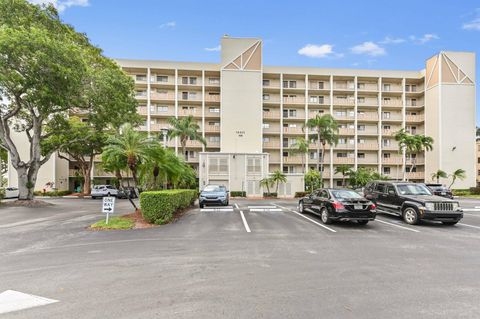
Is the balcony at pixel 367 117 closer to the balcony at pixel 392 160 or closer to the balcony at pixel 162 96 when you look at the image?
the balcony at pixel 392 160

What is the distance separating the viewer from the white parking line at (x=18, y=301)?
4.10 m

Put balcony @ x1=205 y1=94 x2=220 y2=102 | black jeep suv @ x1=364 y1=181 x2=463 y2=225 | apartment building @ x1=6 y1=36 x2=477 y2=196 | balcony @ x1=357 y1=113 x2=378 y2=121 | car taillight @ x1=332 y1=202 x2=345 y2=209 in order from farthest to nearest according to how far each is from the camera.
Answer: balcony @ x1=357 y1=113 x2=378 y2=121
balcony @ x1=205 y1=94 x2=220 y2=102
apartment building @ x1=6 y1=36 x2=477 y2=196
black jeep suv @ x1=364 y1=181 x2=463 y2=225
car taillight @ x1=332 y1=202 x2=345 y2=209

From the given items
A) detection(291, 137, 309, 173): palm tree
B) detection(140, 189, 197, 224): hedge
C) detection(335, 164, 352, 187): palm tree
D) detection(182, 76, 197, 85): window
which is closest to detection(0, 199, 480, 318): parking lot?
detection(140, 189, 197, 224): hedge

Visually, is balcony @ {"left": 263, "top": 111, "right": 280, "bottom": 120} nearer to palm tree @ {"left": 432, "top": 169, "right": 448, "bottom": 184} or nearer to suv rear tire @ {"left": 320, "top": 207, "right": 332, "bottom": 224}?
palm tree @ {"left": 432, "top": 169, "right": 448, "bottom": 184}

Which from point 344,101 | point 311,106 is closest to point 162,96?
point 311,106

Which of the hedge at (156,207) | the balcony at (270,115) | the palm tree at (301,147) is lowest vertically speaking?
the hedge at (156,207)

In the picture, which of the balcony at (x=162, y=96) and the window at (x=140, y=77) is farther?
the window at (x=140, y=77)

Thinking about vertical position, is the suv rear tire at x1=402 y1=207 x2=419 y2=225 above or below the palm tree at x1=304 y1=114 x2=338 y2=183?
below

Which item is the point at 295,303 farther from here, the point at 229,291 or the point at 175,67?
the point at 175,67

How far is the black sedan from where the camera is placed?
36.1ft

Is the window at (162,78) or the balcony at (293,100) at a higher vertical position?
the window at (162,78)

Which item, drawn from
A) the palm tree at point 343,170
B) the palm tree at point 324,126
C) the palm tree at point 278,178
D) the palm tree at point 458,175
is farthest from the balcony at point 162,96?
the palm tree at point 458,175

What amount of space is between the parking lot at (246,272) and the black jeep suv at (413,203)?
3.20ft

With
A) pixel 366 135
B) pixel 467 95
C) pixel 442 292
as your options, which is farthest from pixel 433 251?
pixel 467 95
